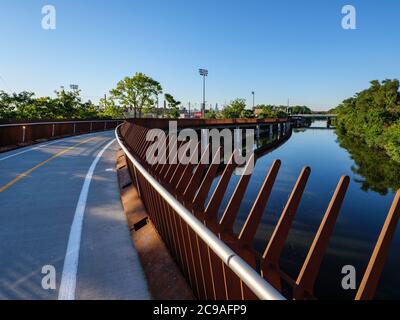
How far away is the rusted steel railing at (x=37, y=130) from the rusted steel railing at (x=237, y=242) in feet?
50.2

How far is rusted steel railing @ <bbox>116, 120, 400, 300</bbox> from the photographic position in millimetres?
1579

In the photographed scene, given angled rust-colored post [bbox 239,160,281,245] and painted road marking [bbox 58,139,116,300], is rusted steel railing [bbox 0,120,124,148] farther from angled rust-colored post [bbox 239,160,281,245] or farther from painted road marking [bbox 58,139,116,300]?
angled rust-colored post [bbox 239,160,281,245]

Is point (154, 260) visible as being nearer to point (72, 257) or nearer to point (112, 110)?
point (72, 257)

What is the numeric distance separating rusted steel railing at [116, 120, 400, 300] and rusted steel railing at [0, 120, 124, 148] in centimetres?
1531

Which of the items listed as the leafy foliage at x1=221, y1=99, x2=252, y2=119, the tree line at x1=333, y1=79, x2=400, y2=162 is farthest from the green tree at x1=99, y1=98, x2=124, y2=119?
the tree line at x1=333, y1=79, x2=400, y2=162

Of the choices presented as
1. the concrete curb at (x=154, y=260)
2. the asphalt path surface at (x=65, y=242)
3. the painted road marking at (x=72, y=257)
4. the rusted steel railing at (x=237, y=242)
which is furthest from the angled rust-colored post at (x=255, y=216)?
the painted road marking at (x=72, y=257)

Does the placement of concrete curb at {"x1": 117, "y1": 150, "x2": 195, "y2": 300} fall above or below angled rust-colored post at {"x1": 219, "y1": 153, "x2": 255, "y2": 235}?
below

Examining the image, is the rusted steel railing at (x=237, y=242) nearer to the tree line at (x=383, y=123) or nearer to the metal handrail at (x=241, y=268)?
the metal handrail at (x=241, y=268)

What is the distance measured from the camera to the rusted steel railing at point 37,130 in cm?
1578

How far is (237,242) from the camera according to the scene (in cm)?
251

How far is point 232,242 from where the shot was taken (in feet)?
8.41
